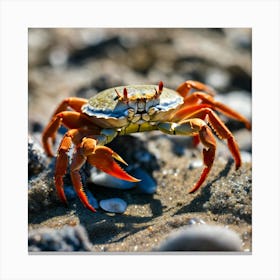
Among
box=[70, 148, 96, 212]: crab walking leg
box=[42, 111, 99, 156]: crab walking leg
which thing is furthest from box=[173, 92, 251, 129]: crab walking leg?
box=[70, 148, 96, 212]: crab walking leg

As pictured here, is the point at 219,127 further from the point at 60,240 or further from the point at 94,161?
the point at 60,240

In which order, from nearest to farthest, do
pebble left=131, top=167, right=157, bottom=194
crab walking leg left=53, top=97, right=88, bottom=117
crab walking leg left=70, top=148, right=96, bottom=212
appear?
1. crab walking leg left=70, top=148, right=96, bottom=212
2. pebble left=131, top=167, right=157, bottom=194
3. crab walking leg left=53, top=97, right=88, bottom=117

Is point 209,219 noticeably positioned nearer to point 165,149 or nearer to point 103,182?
point 103,182

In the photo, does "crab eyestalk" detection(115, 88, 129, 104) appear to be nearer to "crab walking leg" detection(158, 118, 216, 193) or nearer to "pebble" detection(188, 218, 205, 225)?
"crab walking leg" detection(158, 118, 216, 193)

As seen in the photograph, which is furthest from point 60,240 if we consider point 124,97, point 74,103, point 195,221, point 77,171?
point 74,103

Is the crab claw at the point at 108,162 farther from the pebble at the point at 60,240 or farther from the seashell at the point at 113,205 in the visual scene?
the pebble at the point at 60,240
